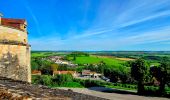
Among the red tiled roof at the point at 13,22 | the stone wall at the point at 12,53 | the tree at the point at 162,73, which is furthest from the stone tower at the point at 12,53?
the tree at the point at 162,73

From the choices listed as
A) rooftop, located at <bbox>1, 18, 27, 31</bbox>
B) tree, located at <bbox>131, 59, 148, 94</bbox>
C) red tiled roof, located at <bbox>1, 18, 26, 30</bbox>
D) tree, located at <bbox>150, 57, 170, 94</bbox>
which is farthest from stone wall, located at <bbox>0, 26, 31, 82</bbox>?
tree, located at <bbox>131, 59, 148, 94</bbox>

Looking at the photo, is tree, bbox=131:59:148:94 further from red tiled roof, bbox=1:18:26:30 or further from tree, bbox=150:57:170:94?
red tiled roof, bbox=1:18:26:30

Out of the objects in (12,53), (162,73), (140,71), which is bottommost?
(162,73)

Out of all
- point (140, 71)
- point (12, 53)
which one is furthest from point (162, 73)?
point (12, 53)

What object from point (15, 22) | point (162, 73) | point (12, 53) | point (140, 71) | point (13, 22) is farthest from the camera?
point (140, 71)

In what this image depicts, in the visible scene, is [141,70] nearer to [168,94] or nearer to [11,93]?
[168,94]

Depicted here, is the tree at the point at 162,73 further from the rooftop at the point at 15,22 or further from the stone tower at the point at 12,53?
the stone tower at the point at 12,53

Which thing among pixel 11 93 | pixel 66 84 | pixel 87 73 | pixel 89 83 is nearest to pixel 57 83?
pixel 66 84

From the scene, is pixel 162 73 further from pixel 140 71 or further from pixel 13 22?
pixel 13 22

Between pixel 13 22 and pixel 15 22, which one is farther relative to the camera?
pixel 13 22
